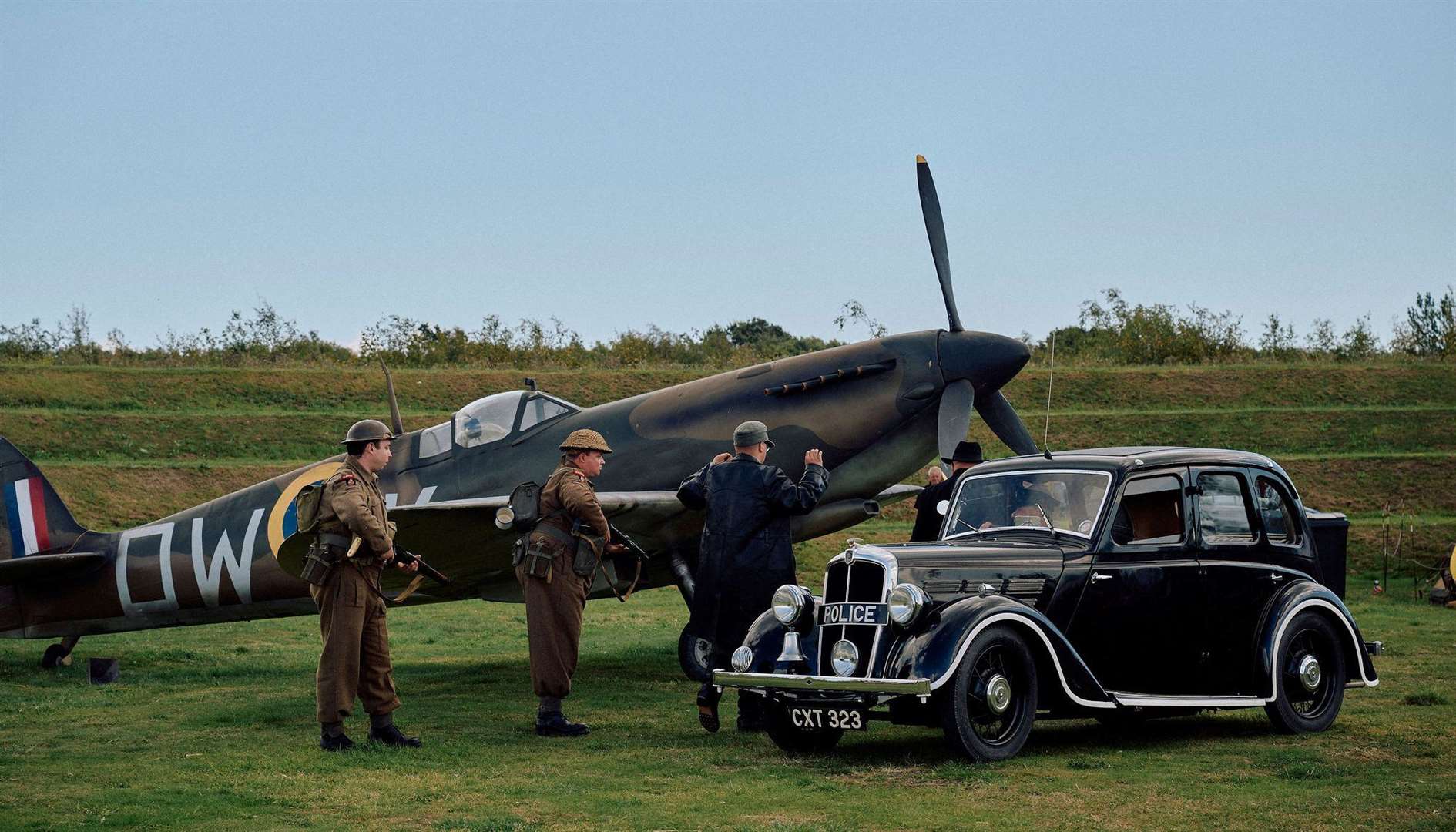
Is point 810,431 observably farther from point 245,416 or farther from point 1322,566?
point 245,416

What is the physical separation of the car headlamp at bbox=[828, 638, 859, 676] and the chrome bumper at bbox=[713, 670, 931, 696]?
1.7 inches

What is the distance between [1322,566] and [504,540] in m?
6.44

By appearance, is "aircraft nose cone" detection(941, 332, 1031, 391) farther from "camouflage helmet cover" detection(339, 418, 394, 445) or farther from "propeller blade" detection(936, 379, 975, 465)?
"camouflage helmet cover" detection(339, 418, 394, 445)

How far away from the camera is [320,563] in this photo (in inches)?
314

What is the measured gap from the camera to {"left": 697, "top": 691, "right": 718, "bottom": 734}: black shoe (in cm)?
812

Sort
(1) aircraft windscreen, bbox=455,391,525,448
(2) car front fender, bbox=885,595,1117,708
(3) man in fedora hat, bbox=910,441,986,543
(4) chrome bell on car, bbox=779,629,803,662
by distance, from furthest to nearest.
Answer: (1) aircraft windscreen, bbox=455,391,525,448, (3) man in fedora hat, bbox=910,441,986,543, (4) chrome bell on car, bbox=779,629,803,662, (2) car front fender, bbox=885,595,1117,708

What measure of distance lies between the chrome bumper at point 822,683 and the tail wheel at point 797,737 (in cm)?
32

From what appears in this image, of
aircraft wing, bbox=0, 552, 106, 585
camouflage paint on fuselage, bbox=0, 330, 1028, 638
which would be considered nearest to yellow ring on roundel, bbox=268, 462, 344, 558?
camouflage paint on fuselage, bbox=0, 330, 1028, 638

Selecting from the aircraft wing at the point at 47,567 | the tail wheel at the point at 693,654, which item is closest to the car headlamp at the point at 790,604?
the tail wheel at the point at 693,654

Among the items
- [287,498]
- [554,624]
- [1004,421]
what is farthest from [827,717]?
[287,498]

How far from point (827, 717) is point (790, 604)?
0.65 m

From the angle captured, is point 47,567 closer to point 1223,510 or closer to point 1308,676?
point 1223,510

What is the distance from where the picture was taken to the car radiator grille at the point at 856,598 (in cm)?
721

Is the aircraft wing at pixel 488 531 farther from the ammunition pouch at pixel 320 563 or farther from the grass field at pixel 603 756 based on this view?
the ammunition pouch at pixel 320 563
